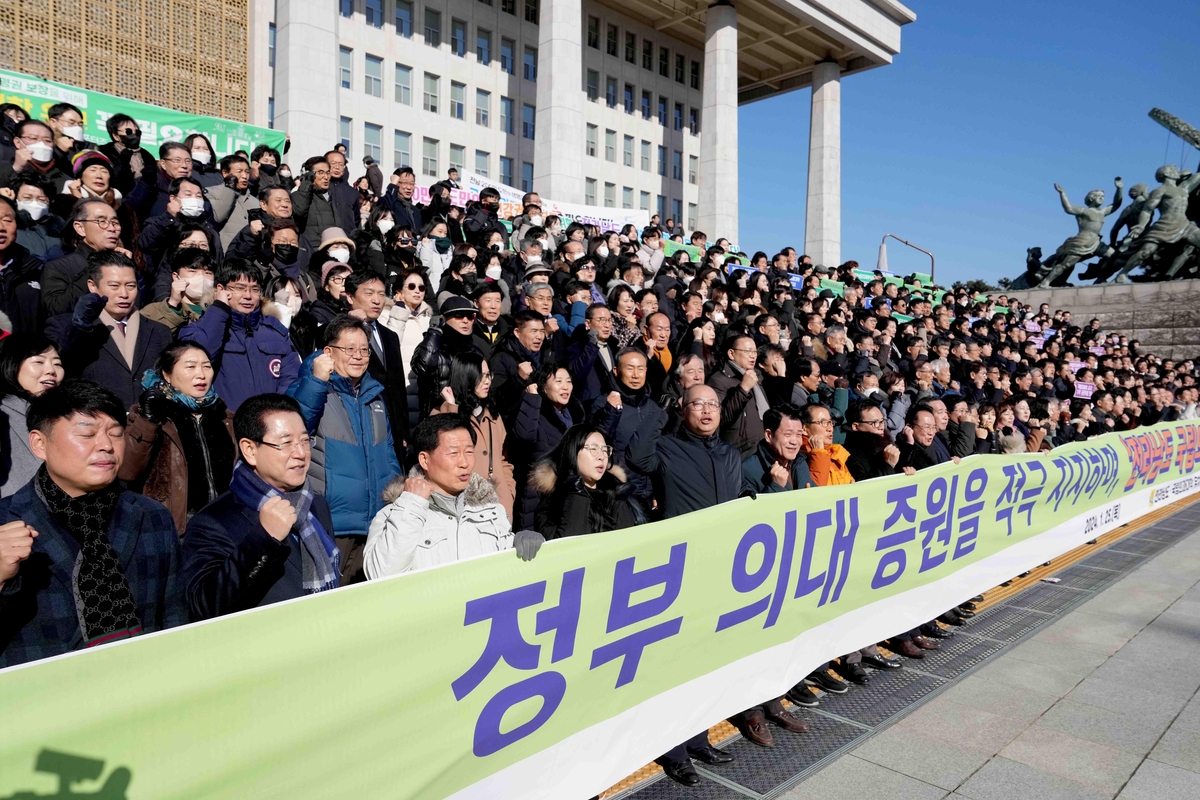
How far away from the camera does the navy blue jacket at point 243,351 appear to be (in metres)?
4.07

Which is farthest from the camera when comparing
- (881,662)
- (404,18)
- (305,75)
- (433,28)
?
(433,28)

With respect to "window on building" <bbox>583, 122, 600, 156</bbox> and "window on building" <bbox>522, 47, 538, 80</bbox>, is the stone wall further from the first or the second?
"window on building" <bbox>522, 47, 538, 80</bbox>

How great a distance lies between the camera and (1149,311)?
1026 inches

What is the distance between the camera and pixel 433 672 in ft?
7.77

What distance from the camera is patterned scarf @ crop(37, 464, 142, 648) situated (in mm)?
2070

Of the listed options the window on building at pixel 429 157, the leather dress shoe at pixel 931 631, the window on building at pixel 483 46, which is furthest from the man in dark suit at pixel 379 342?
the window on building at pixel 483 46

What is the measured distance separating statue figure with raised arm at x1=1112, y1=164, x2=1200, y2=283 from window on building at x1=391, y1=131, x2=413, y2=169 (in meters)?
29.8

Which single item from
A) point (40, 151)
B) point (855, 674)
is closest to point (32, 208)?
point (40, 151)

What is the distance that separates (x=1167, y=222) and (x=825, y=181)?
1460 centimetres

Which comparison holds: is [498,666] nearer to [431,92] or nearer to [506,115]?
[431,92]

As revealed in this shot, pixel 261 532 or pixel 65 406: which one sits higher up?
pixel 65 406

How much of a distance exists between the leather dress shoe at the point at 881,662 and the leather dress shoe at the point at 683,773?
1.85 m

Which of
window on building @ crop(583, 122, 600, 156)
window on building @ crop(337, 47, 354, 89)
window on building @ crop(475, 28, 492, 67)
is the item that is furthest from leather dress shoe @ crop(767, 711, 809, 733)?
window on building @ crop(583, 122, 600, 156)

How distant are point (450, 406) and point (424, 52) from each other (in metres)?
34.8
